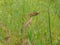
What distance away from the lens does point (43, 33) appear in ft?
7.04

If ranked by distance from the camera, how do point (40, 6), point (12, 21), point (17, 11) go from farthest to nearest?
point (40, 6), point (17, 11), point (12, 21)

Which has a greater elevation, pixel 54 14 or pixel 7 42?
pixel 7 42

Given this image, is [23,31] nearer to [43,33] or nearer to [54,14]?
[43,33]

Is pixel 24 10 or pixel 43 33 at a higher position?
pixel 24 10

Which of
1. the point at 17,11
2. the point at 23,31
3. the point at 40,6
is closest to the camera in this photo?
the point at 23,31

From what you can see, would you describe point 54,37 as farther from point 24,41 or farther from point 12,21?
point 24,41

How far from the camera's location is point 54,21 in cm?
241

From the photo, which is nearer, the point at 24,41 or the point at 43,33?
the point at 24,41

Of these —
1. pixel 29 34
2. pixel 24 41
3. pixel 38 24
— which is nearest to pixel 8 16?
pixel 38 24

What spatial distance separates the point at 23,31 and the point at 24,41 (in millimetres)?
140

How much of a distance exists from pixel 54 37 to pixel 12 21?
452mm

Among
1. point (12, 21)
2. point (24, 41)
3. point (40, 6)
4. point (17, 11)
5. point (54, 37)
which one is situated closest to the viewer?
point (24, 41)

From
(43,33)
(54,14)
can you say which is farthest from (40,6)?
(43,33)

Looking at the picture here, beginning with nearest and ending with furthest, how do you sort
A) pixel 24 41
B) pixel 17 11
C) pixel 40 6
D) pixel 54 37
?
1. pixel 24 41
2. pixel 54 37
3. pixel 17 11
4. pixel 40 6
